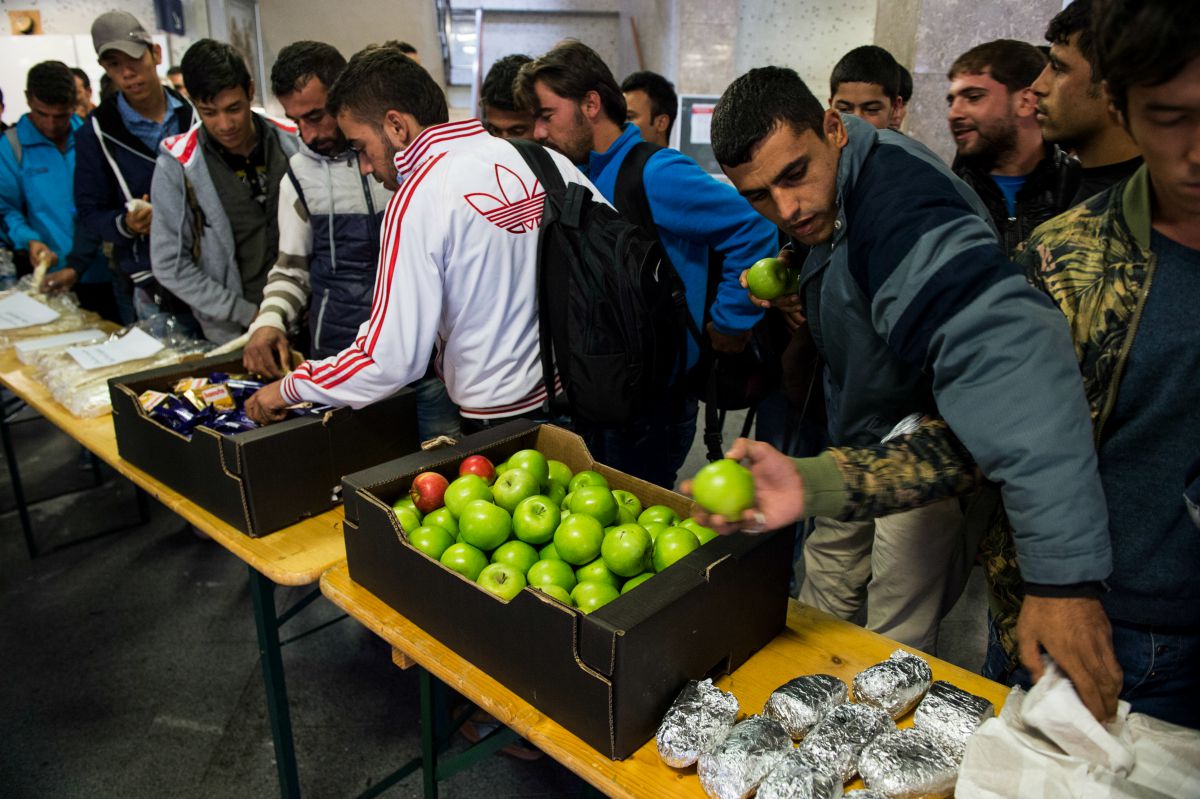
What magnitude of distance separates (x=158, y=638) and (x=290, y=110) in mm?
1983

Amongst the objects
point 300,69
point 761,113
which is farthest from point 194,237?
point 761,113

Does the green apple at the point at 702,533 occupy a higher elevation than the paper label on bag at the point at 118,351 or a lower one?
higher

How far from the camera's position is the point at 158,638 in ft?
9.45

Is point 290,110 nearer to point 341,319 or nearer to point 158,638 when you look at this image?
point 341,319

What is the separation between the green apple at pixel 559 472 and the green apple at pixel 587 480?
0.03 m

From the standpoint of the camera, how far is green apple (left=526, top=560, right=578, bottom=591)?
1.24 metres

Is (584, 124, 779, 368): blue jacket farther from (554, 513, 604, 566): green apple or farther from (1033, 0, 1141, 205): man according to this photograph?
(554, 513, 604, 566): green apple

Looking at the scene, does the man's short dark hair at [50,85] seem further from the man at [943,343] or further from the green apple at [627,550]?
Result: the green apple at [627,550]

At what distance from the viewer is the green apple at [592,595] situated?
1.18 m

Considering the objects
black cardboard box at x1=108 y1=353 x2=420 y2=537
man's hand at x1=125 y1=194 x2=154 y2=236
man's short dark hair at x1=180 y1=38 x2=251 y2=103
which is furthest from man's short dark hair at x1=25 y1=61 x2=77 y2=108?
black cardboard box at x1=108 y1=353 x2=420 y2=537

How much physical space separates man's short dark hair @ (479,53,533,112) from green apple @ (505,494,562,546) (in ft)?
5.80

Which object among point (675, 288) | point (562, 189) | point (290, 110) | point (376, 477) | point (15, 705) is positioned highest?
point (290, 110)

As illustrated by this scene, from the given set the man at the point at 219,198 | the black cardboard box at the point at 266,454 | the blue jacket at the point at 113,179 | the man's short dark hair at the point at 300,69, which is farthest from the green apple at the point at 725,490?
the blue jacket at the point at 113,179

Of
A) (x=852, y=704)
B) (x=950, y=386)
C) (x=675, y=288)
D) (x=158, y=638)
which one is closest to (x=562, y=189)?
(x=675, y=288)
